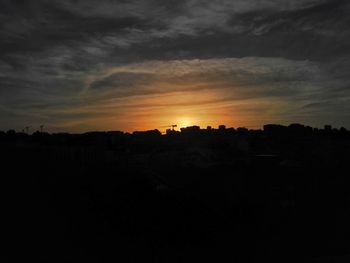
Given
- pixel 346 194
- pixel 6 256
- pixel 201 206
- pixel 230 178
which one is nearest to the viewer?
pixel 6 256

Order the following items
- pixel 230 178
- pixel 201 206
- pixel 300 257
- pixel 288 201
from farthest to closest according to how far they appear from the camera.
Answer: pixel 230 178
pixel 288 201
pixel 201 206
pixel 300 257

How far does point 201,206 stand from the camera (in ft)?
39.4

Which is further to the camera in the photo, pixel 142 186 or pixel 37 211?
pixel 142 186

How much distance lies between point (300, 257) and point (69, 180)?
6.17 m

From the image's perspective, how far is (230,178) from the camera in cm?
1847

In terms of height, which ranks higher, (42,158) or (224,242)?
(42,158)

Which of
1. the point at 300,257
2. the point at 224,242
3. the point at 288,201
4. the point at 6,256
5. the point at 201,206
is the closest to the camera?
the point at 6,256

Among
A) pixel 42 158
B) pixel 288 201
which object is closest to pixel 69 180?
pixel 42 158

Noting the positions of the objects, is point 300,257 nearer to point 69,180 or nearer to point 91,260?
point 91,260

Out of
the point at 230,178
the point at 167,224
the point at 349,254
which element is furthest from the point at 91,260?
the point at 230,178

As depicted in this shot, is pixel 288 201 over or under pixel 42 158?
under

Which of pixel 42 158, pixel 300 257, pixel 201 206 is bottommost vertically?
pixel 300 257

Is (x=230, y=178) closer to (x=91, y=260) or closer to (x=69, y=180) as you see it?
(x=69, y=180)

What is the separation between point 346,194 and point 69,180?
9.65 m
